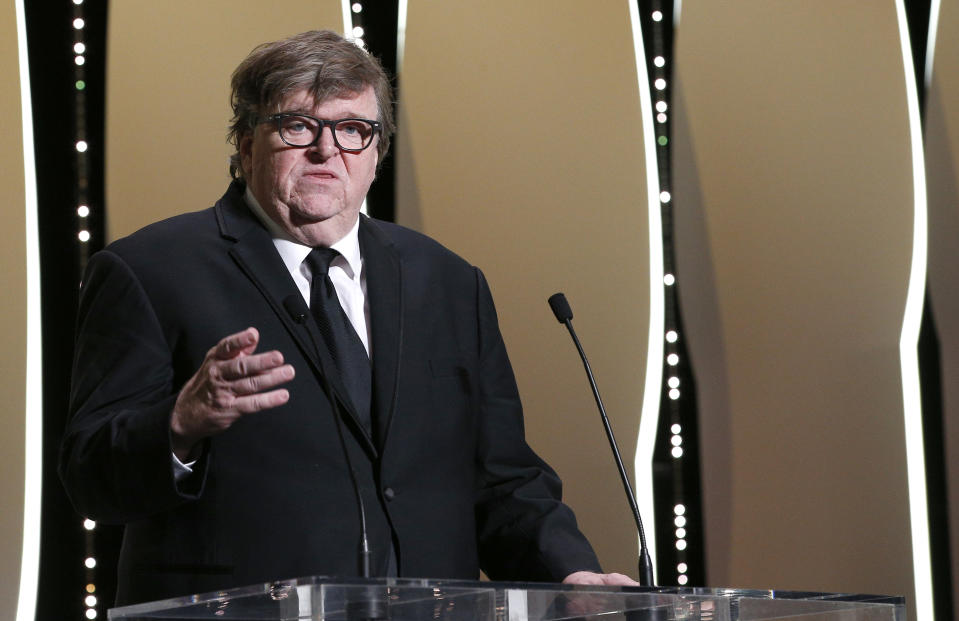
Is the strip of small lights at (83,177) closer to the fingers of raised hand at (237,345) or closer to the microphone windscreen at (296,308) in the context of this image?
the microphone windscreen at (296,308)

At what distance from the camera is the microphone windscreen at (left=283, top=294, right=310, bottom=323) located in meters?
1.88

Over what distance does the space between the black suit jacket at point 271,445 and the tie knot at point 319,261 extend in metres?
0.06

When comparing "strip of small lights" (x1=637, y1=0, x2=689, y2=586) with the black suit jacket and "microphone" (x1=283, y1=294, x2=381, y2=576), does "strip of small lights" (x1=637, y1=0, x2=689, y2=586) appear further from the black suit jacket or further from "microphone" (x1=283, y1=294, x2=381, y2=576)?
"microphone" (x1=283, y1=294, x2=381, y2=576)

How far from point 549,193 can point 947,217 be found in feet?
3.11

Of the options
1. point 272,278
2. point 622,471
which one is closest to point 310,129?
point 272,278

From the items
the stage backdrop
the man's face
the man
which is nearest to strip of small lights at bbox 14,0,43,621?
the stage backdrop

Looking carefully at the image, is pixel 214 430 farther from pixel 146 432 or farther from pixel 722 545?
pixel 722 545

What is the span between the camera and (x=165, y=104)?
8.92 ft

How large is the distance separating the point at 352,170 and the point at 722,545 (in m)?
1.37

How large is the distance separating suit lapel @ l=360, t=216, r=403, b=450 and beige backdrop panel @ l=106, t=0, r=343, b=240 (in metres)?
0.70

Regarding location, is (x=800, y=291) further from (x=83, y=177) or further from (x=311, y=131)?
(x=83, y=177)

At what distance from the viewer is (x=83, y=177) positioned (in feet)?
8.77

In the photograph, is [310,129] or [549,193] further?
[549,193]

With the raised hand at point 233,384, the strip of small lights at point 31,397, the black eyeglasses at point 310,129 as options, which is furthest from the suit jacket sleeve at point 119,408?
the strip of small lights at point 31,397
